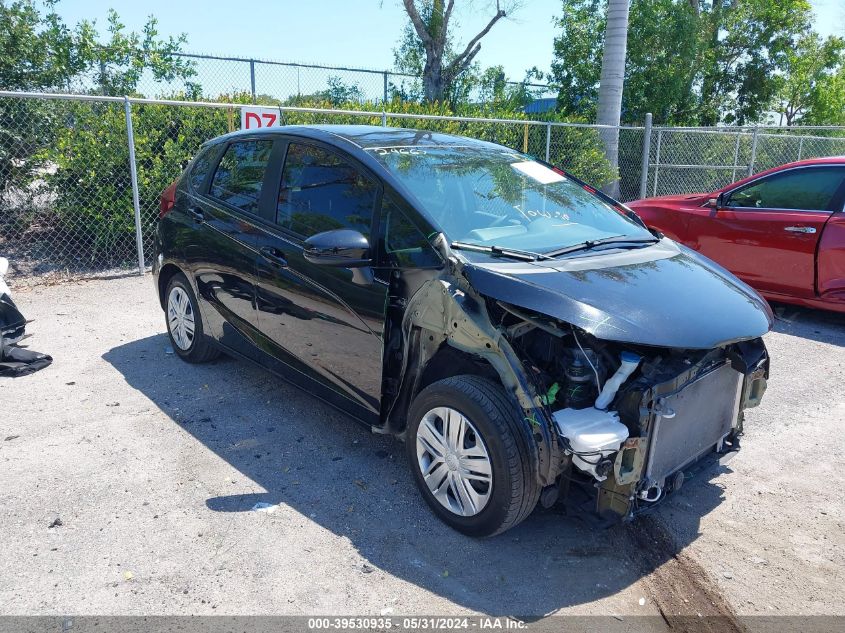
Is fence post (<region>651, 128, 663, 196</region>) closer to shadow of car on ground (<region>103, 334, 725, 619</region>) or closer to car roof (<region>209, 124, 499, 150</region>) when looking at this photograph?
car roof (<region>209, 124, 499, 150</region>)

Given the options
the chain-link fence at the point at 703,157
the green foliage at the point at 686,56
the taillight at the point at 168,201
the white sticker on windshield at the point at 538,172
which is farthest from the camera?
the green foliage at the point at 686,56

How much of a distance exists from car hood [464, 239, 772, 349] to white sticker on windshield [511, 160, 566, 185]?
0.99 m

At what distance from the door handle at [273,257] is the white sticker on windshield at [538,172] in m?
1.60

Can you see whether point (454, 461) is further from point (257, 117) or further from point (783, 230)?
point (257, 117)

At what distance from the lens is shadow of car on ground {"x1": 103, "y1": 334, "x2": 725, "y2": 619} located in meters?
3.07

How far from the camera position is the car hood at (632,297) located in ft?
9.71

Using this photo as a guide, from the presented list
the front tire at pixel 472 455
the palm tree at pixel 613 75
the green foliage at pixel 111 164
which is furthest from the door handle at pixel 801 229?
the green foliage at pixel 111 164

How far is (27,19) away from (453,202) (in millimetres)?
8170

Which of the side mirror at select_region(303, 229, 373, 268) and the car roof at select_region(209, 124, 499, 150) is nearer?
the side mirror at select_region(303, 229, 373, 268)

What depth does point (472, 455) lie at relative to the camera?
3195mm

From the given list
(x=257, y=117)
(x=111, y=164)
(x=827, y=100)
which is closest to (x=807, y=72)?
(x=827, y=100)

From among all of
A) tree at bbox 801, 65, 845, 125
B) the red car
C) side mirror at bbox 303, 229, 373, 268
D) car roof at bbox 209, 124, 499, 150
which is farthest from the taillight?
tree at bbox 801, 65, 845, 125

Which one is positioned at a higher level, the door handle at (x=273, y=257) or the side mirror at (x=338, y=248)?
the side mirror at (x=338, y=248)

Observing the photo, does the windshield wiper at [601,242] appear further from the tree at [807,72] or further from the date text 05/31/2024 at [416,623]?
the tree at [807,72]
